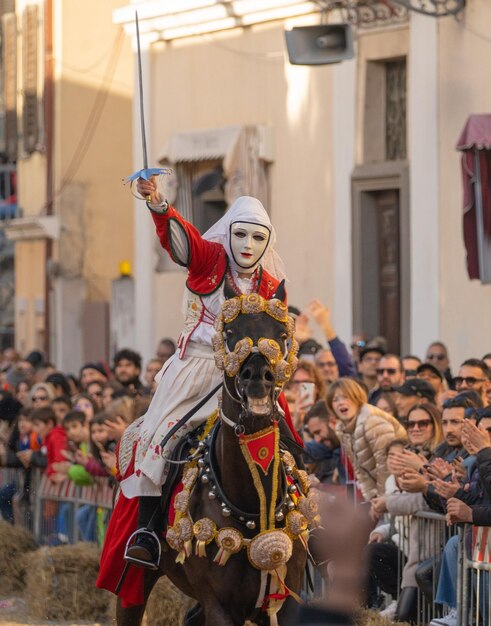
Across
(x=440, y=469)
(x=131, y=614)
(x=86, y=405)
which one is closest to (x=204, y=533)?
(x=131, y=614)

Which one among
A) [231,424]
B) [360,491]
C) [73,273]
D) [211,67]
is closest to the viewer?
[231,424]

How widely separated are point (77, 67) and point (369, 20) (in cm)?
1196

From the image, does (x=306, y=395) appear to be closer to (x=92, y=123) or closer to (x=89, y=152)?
(x=89, y=152)

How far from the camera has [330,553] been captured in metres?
8.93

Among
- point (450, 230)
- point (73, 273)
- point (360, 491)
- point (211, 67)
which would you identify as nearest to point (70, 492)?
point (360, 491)

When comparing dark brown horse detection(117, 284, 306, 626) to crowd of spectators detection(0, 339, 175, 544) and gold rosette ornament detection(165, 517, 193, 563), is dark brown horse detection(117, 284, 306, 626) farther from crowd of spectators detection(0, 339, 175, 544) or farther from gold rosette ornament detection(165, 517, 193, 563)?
crowd of spectators detection(0, 339, 175, 544)

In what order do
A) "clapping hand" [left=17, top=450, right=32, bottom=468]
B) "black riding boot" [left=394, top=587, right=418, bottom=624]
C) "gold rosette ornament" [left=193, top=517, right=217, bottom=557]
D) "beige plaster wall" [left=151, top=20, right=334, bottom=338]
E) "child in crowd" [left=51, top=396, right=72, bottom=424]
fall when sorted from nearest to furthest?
"gold rosette ornament" [left=193, top=517, right=217, bottom=557]
"black riding boot" [left=394, top=587, right=418, bottom=624]
"clapping hand" [left=17, top=450, right=32, bottom=468]
"child in crowd" [left=51, top=396, right=72, bottom=424]
"beige plaster wall" [left=151, top=20, right=334, bottom=338]

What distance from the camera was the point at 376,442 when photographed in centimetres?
1092

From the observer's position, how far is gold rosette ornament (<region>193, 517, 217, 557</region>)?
25.5 ft

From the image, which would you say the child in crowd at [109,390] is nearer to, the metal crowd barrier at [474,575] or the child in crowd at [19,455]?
the child in crowd at [19,455]

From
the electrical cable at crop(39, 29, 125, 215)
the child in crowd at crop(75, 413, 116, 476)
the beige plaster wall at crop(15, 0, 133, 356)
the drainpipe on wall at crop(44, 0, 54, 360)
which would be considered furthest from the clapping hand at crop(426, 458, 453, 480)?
the electrical cable at crop(39, 29, 125, 215)

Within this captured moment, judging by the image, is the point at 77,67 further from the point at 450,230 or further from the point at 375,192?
the point at 450,230

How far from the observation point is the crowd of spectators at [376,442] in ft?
30.6

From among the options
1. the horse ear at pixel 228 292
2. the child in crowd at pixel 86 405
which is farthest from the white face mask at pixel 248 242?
the child in crowd at pixel 86 405
